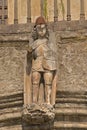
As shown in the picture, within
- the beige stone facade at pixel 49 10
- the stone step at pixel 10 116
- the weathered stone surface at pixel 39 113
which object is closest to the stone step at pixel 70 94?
the weathered stone surface at pixel 39 113

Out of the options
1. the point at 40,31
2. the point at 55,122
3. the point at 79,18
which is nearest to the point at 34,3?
the point at 79,18

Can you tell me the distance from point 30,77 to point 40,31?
682 mm

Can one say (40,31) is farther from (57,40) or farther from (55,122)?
(55,122)

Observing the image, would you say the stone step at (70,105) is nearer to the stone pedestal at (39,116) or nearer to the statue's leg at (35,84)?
the stone pedestal at (39,116)

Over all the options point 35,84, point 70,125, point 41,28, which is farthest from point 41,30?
point 70,125

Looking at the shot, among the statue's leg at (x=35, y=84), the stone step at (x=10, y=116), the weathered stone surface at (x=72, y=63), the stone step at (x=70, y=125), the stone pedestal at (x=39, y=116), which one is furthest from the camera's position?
the weathered stone surface at (x=72, y=63)

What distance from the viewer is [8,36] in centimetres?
1193

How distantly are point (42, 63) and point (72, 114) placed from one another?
838 millimetres

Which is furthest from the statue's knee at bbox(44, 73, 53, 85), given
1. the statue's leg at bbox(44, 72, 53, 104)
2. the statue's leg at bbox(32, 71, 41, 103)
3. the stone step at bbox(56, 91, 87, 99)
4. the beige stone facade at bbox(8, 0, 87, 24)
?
the beige stone facade at bbox(8, 0, 87, 24)

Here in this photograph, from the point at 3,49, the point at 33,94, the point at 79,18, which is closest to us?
the point at 33,94

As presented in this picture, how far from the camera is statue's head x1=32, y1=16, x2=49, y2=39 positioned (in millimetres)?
11383

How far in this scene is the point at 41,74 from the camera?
11258 millimetres

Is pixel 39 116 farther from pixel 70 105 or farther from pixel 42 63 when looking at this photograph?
pixel 42 63

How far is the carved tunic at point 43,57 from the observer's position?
443 inches
